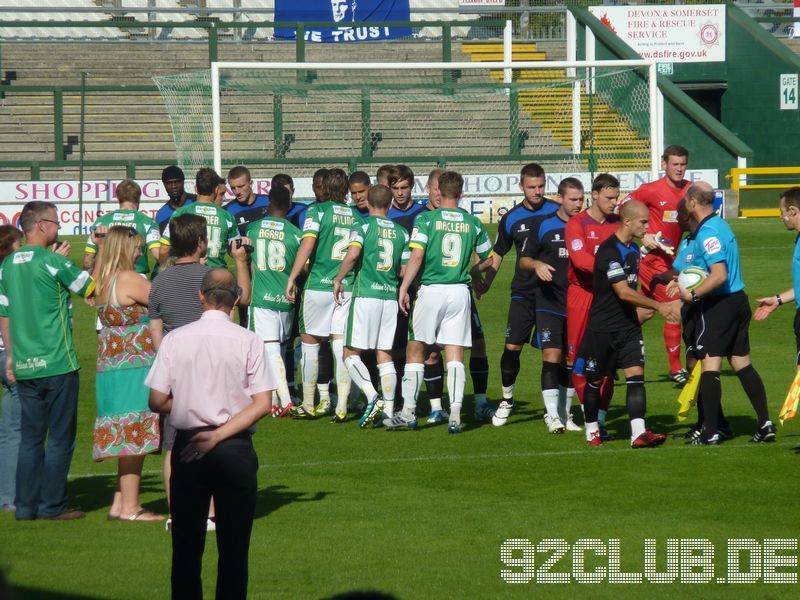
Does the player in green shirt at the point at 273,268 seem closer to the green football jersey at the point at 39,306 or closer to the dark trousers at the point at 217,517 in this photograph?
the green football jersey at the point at 39,306

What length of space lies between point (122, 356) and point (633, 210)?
4.19 m

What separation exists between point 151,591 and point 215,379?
161cm

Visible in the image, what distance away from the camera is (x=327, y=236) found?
38.8ft

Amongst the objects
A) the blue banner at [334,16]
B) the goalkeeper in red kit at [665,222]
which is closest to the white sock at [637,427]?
the goalkeeper in red kit at [665,222]

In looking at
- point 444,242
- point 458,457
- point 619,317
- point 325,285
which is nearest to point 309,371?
point 325,285

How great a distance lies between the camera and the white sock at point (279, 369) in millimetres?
11791

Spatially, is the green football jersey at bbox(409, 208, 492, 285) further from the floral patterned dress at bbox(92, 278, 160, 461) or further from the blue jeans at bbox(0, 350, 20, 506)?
the blue jeans at bbox(0, 350, 20, 506)

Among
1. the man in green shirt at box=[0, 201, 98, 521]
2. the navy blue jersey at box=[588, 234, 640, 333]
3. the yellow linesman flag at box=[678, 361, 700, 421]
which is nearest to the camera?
the man in green shirt at box=[0, 201, 98, 521]

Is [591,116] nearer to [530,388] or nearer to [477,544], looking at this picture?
[530,388]

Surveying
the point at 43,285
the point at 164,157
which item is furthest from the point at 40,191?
the point at 43,285

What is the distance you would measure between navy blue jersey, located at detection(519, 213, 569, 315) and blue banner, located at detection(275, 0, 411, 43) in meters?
26.0

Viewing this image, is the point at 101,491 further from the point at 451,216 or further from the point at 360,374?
the point at 451,216

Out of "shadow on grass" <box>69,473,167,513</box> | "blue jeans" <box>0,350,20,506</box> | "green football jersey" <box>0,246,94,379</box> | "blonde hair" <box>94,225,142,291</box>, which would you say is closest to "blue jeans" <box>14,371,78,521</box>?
"green football jersey" <box>0,246,94,379</box>

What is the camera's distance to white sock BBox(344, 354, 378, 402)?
11188 millimetres
